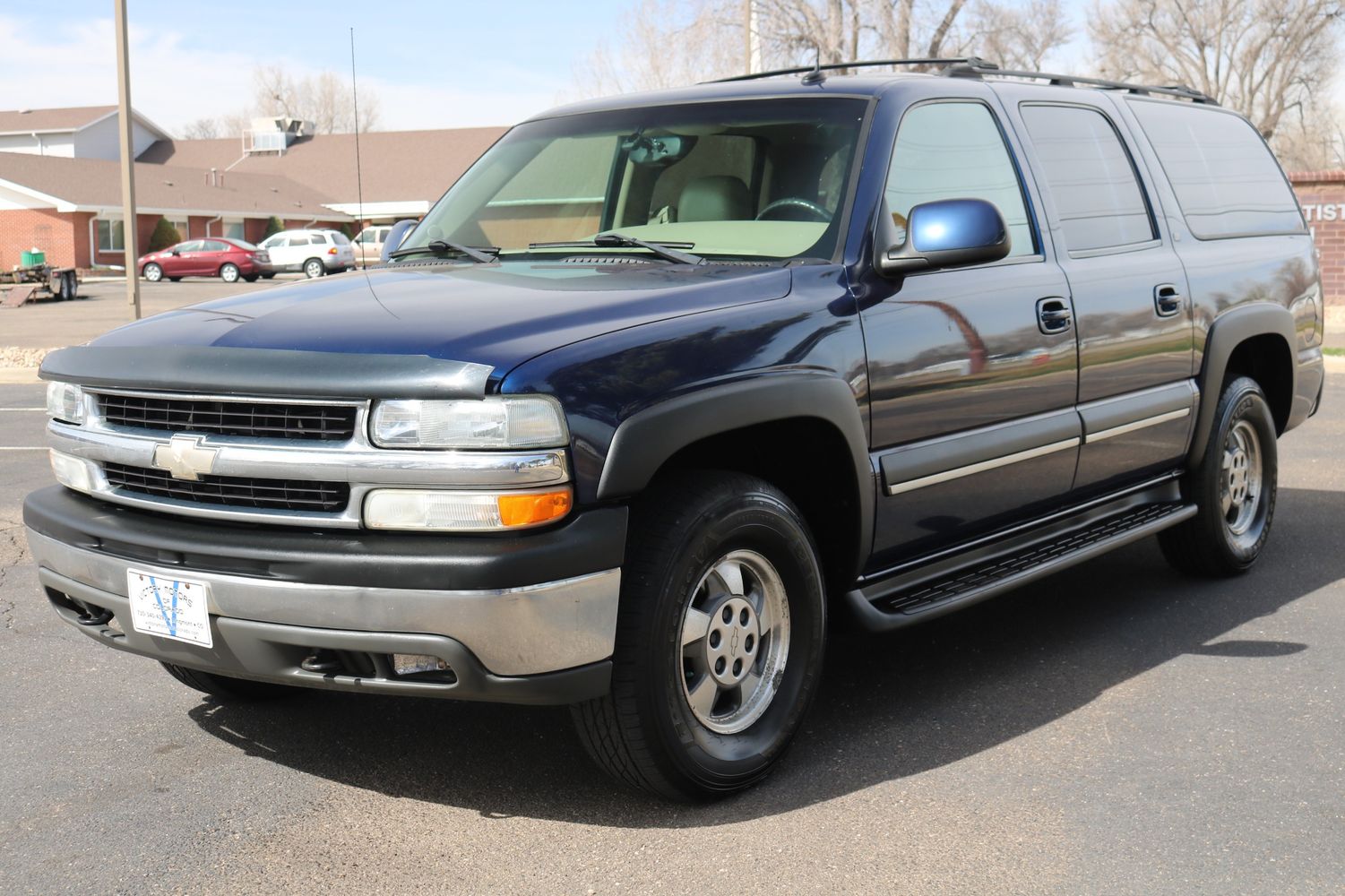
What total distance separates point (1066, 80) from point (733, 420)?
2731 mm

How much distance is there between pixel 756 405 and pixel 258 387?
4.06 ft

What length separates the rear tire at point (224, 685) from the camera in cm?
460

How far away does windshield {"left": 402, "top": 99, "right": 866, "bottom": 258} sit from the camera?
452 cm

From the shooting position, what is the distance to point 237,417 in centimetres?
356

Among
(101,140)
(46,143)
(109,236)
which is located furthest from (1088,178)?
(101,140)

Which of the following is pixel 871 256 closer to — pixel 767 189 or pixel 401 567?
pixel 767 189

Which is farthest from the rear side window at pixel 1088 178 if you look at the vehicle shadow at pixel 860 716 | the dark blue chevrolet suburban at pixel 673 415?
the vehicle shadow at pixel 860 716

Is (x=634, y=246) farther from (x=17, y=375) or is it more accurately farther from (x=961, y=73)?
(x=17, y=375)

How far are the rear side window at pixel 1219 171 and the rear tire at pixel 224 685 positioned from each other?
3.92 m

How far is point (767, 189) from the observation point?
181 inches

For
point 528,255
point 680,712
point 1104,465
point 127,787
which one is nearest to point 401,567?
point 680,712

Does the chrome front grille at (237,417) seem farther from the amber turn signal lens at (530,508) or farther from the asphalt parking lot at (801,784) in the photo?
the asphalt parking lot at (801,784)

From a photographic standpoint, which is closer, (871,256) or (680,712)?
(680,712)

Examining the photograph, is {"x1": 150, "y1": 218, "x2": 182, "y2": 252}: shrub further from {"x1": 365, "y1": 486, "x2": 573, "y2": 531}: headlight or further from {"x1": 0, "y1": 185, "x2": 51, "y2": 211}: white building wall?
{"x1": 365, "y1": 486, "x2": 573, "y2": 531}: headlight
